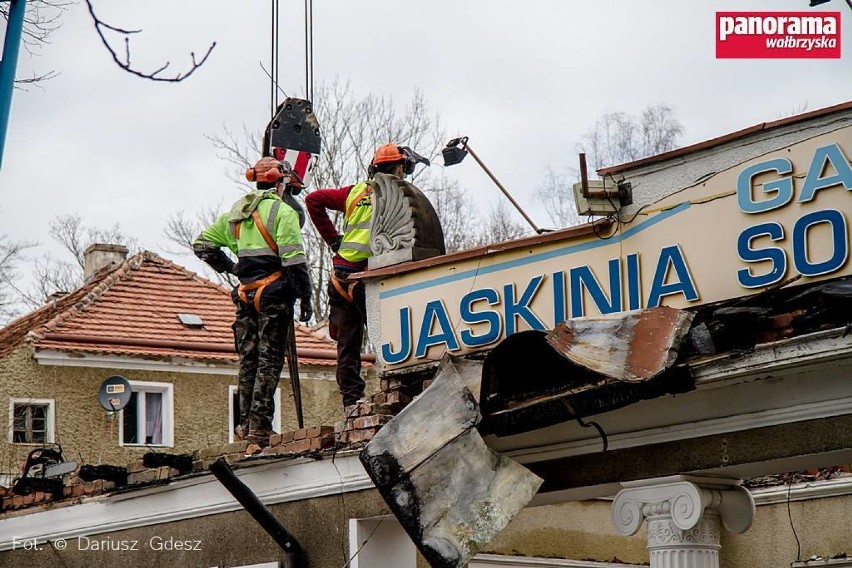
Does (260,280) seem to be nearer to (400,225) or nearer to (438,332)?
(400,225)

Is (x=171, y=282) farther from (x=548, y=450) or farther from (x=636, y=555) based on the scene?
(x=548, y=450)

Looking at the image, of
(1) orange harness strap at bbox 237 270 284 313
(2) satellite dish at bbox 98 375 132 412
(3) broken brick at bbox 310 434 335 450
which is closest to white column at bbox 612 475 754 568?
(3) broken brick at bbox 310 434 335 450

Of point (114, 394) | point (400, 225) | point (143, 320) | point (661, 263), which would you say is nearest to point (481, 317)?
point (400, 225)

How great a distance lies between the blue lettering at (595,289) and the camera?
29.6 feet

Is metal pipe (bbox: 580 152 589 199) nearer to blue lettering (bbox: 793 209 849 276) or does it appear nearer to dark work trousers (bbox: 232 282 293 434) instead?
blue lettering (bbox: 793 209 849 276)

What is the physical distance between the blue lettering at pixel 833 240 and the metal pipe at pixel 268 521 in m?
4.37

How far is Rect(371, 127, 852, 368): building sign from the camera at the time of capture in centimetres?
819

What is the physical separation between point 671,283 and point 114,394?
7.38 metres

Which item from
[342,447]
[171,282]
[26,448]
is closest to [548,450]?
[342,447]

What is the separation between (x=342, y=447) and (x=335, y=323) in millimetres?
1463

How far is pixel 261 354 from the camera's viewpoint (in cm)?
1153

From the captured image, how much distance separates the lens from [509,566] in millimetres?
11648

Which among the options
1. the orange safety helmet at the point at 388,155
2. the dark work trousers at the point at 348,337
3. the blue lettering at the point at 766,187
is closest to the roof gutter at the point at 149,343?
the dark work trousers at the point at 348,337

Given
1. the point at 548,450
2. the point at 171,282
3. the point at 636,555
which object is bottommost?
the point at 636,555
